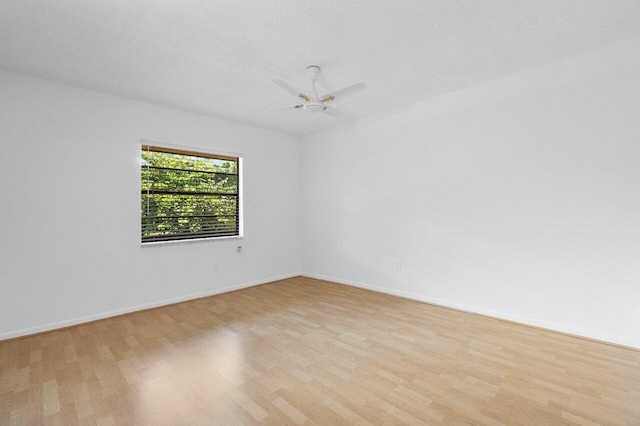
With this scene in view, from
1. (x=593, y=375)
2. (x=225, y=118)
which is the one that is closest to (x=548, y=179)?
(x=593, y=375)

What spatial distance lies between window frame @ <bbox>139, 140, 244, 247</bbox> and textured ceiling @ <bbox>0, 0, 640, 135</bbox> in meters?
0.71

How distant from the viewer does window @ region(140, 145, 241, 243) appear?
3848mm

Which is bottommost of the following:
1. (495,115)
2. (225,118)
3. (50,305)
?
(50,305)

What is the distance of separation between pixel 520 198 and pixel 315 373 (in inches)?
108

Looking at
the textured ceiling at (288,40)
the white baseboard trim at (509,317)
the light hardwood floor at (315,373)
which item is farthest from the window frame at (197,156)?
the white baseboard trim at (509,317)

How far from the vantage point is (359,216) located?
470 cm

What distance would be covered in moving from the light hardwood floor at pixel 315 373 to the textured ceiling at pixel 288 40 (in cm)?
267

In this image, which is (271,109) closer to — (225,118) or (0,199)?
(225,118)

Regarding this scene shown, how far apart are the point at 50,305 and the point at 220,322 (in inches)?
69.9

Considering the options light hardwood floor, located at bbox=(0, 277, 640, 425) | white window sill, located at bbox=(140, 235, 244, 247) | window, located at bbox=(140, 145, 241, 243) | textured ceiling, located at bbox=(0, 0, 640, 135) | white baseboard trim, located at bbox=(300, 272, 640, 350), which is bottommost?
light hardwood floor, located at bbox=(0, 277, 640, 425)

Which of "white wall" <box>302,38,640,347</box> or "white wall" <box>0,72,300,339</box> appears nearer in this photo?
"white wall" <box>302,38,640,347</box>

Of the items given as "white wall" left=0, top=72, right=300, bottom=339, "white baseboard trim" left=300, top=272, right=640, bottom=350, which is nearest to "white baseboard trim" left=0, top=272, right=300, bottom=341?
"white wall" left=0, top=72, right=300, bottom=339

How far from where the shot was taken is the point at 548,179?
294 centimetres

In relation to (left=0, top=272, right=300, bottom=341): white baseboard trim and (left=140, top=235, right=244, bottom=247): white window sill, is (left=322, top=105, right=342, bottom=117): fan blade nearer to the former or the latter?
(left=140, top=235, right=244, bottom=247): white window sill
